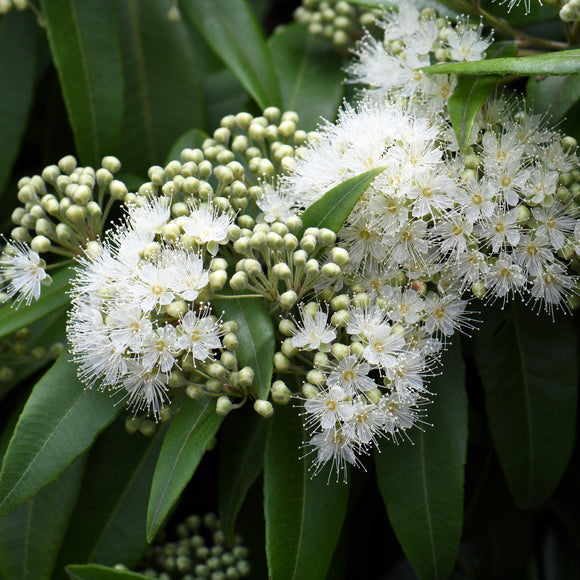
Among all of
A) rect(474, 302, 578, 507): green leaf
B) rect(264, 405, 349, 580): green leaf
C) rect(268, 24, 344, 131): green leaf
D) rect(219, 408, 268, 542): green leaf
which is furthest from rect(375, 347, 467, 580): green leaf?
rect(268, 24, 344, 131): green leaf

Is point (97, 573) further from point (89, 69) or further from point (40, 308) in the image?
point (89, 69)

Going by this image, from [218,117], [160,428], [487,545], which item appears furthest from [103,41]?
[487,545]

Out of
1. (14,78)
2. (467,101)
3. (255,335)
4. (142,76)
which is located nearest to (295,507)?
(255,335)

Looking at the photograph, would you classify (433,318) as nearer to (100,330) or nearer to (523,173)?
(523,173)

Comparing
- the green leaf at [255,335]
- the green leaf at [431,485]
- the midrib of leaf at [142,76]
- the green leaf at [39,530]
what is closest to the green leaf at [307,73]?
the midrib of leaf at [142,76]

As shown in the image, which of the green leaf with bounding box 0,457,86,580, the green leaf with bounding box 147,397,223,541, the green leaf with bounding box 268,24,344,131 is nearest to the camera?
the green leaf with bounding box 147,397,223,541

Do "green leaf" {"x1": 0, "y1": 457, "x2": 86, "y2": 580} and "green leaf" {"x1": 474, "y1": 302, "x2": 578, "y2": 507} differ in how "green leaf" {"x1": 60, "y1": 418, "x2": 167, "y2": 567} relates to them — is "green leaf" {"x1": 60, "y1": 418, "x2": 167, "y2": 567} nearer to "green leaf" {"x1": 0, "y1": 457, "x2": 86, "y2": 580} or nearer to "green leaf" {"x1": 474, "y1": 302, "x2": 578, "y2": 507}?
"green leaf" {"x1": 0, "y1": 457, "x2": 86, "y2": 580}

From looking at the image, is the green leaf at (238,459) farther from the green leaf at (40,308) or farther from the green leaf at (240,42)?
the green leaf at (240,42)
